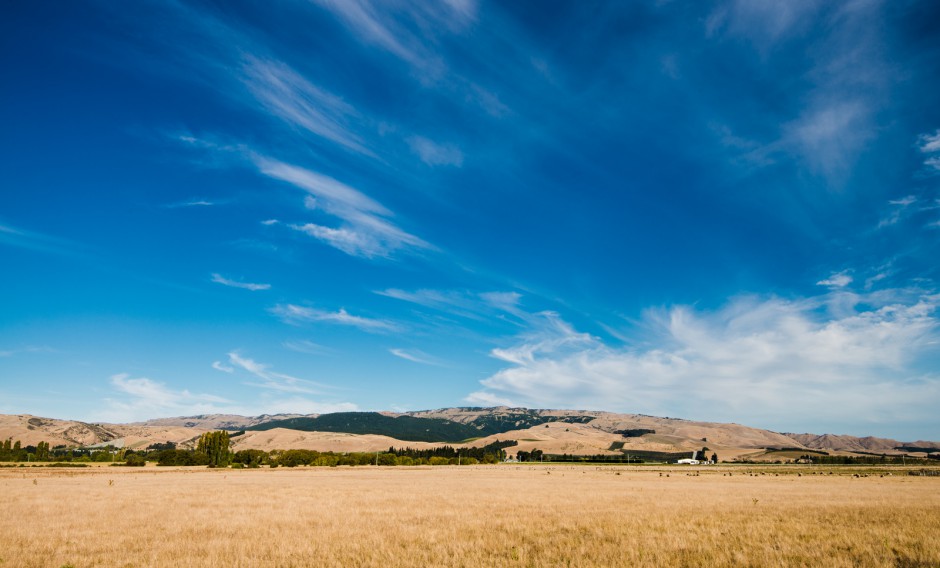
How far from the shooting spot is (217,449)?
144m

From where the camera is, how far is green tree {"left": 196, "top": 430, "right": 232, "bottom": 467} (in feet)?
461

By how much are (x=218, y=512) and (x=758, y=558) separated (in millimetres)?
27158

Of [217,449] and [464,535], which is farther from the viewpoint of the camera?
[217,449]

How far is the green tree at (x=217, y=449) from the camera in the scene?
5536 inches

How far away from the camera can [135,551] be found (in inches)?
696

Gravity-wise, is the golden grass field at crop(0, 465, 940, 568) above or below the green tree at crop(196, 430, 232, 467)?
above

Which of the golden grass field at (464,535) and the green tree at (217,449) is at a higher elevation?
the golden grass field at (464,535)

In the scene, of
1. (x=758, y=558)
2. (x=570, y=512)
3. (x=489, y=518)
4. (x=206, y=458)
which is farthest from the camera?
(x=206, y=458)

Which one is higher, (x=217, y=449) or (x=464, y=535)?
(x=464, y=535)

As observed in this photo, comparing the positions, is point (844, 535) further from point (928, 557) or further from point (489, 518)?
point (489, 518)

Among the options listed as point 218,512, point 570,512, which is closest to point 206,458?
point 218,512

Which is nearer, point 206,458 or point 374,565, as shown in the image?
point 374,565

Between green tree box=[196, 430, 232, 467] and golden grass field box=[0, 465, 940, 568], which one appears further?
green tree box=[196, 430, 232, 467]

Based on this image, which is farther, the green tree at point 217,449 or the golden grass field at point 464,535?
the green tree at point 217,449
